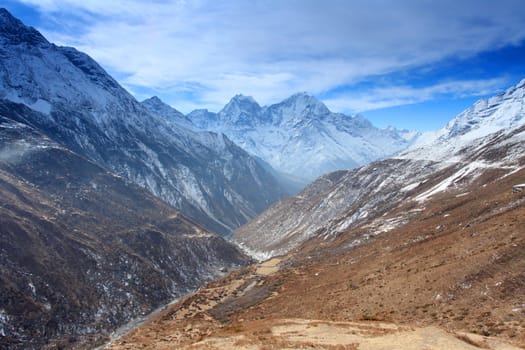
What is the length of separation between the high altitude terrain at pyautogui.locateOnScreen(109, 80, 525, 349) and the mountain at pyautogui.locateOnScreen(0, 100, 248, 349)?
29665 millimetres

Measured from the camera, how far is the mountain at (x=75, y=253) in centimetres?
8737

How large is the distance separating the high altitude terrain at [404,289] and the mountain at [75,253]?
29.7 metres

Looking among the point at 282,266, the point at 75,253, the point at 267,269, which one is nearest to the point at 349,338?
the point at 282,266

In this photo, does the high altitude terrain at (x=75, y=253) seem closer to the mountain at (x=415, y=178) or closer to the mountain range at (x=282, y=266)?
the mountain range at (x=282, y=266)

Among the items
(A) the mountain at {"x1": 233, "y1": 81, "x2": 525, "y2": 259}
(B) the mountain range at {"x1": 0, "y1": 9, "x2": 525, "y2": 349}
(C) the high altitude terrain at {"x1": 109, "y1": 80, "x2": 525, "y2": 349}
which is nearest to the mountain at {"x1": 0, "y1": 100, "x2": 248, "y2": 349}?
(B) the mountain range at {"x1": 0, "y1": 9, "x2": 525, "y2": 349}

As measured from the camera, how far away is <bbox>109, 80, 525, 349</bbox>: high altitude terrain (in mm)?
33719

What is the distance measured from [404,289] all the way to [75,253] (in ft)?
334

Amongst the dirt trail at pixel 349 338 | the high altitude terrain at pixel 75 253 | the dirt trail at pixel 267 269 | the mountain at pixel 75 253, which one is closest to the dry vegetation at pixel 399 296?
the dirt trail at pixel 349 338

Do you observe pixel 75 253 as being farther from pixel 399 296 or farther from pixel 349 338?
pixel 349 338

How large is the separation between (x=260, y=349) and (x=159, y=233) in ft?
455

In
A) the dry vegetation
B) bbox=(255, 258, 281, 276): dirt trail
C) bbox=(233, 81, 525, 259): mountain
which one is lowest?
bbox=(255, 258, 281, 276): dirt trail

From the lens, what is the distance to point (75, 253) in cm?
11462

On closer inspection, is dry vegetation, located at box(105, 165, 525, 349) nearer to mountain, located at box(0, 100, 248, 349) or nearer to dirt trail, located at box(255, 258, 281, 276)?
dirt trail, located at box(255, 258, 281, 276)

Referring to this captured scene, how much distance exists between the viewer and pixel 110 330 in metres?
94.2
